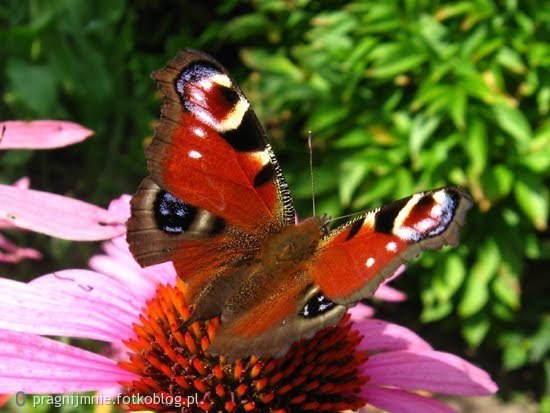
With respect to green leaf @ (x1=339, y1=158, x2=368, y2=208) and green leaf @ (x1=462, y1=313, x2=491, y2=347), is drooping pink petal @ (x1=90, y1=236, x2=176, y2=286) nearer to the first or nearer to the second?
green leaf @ (x1=339, y1=158, x2=368, y2=208)

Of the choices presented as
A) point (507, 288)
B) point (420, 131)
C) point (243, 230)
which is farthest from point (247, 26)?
point (243, 230)

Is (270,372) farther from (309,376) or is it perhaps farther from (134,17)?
(134,17)

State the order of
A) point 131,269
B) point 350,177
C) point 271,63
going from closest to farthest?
point 131,269
point 350,177
point 271,63

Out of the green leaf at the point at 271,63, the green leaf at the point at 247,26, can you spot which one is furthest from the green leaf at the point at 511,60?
the green leaf at the point at 247,26

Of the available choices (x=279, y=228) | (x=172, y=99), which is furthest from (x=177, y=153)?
(x=279, y=228)

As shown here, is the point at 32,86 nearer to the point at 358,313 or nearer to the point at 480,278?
the point at 358,313

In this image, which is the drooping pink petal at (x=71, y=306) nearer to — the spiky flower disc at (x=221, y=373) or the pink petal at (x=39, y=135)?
the spiky flower disc at (x=221, y=373)
